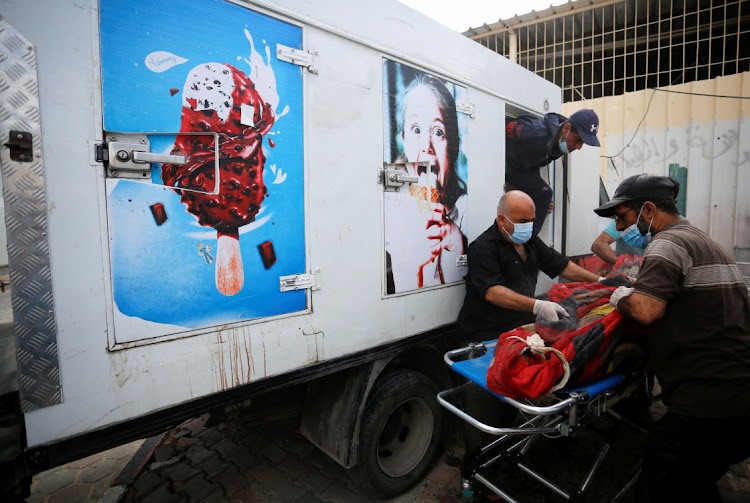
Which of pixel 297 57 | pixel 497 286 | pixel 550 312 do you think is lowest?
pixel 550 312

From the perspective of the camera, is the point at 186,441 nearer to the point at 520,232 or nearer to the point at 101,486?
the point at 101,486

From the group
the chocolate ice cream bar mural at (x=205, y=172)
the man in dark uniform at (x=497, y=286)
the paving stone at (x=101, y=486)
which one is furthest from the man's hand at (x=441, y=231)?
the paving stone at (x=101, y=486)

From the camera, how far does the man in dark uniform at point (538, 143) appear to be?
347 cm

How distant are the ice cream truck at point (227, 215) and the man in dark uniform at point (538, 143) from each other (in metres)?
0.96

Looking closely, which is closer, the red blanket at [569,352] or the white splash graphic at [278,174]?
the red blanket at [569,352]

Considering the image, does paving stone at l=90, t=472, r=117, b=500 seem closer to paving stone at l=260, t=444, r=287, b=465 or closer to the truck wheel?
paving stone at l=260, t=444, r=287, b=465

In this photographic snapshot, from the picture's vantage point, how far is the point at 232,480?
2.78 m

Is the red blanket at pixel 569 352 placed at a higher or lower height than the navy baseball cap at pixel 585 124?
lower

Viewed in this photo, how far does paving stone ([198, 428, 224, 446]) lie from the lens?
3.27 m

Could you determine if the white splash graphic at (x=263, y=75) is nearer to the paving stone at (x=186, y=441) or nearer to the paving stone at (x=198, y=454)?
the paving stone at (x=198, y=454)

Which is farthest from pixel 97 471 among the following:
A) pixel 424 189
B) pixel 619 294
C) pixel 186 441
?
pixel 619 294

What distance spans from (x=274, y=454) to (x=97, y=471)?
4.38ft

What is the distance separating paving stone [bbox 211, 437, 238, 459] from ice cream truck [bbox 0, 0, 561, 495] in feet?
3.39

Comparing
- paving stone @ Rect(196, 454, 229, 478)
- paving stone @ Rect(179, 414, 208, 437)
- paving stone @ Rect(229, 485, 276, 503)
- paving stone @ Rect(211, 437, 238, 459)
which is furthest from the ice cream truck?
paving stone @ Rect(179, 414, 208, 437)
